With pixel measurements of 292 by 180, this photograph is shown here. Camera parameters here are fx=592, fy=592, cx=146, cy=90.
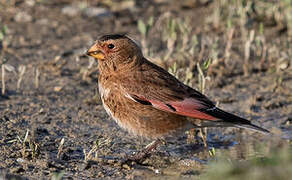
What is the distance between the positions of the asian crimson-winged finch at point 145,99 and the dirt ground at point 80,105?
326 millimetres

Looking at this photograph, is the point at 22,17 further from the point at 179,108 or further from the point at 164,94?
the point at 179,108

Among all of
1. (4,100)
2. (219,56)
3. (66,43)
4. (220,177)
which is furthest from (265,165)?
(66,43)

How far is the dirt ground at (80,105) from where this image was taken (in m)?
5.35

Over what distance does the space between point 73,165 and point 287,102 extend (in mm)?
3199

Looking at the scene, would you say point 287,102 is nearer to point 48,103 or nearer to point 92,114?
point 92,114

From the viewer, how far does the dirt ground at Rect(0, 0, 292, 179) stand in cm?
535

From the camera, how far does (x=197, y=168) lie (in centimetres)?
552

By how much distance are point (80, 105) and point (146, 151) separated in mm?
1517

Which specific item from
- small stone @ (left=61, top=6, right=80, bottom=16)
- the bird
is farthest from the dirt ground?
the bird

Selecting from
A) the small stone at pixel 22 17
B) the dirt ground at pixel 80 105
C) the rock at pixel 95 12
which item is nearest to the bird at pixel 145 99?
the dirt ground at pixel 80 105

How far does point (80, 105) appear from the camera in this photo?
694cm

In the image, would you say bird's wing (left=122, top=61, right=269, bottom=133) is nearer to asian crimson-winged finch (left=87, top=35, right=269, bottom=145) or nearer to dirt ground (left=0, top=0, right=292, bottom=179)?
asian crimson-winged finch (left=87, top=35, right=269, bottom=145)

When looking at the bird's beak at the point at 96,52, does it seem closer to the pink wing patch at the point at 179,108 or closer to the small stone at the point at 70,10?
the pink wing patch at the point at 179,108

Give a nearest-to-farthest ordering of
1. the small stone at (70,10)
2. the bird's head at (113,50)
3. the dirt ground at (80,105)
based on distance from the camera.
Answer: the dirt ground at (80,105) → the bird's head at (113,50) → the small stone at (70,10)
